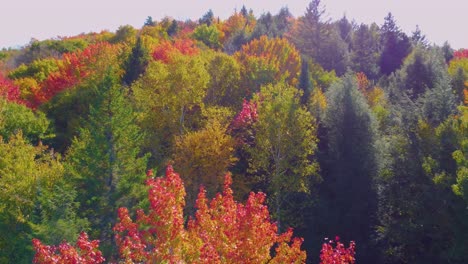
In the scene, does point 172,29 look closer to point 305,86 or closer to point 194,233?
point 305,86

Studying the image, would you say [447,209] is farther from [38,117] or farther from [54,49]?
[54,49]

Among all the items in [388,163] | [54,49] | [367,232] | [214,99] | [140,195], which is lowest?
[140,195]

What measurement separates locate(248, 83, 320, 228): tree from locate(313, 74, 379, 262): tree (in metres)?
1.45

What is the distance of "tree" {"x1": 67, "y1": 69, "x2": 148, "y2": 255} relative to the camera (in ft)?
79.6

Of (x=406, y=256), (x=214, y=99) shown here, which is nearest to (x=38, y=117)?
(x=214, y=99)

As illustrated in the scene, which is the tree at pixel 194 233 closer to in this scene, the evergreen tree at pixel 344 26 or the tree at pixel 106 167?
the tree at pixel 106 167

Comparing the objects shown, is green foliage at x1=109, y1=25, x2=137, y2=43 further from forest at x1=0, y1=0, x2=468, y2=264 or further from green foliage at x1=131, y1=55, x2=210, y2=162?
green foliage at x1=131, y1=55, x2=210, y2=162

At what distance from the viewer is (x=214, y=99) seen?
125 feet

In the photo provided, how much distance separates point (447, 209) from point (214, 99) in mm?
18561

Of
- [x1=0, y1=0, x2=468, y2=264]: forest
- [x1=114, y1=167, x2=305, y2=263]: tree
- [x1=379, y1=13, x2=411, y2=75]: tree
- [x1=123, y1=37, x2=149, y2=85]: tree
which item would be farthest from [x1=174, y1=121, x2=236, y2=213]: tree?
[x1=379, y1=13, x2=411, y2=75]: tree

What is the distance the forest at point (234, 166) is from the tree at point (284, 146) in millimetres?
90

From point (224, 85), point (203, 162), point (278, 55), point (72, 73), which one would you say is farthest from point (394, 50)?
point (203, 162)

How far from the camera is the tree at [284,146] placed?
3012 centimetres

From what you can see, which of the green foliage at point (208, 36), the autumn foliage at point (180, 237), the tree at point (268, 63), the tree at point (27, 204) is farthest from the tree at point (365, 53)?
the autumn foliage at point (180, 237)
